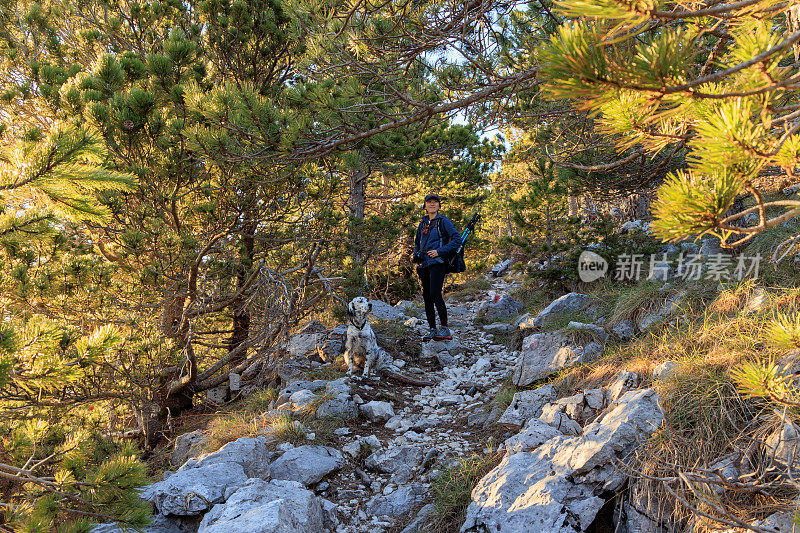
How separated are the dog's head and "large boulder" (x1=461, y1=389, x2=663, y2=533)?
123 inches

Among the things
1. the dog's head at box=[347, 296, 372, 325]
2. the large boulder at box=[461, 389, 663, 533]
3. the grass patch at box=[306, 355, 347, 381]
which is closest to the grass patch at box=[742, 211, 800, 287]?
the large boulder at box=[461, 389, 663, 533]

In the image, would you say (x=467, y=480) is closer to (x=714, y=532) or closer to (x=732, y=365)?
(x=714, y=532)

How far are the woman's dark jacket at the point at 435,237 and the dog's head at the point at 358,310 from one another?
1.39m

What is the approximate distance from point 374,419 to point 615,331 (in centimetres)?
299

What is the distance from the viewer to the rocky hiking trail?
8.90 feet

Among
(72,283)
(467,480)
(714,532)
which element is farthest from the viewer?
(72,283)

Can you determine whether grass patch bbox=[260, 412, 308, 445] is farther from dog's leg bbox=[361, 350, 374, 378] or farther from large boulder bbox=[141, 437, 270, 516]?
dog's leg bbox=[361, 350, 374, 378]

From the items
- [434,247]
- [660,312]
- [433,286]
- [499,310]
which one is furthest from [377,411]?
[499,310]

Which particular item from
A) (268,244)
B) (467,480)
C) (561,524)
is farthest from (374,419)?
(268,244)

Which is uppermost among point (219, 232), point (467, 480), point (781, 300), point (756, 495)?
point (219, 232)

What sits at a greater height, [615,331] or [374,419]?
[615,331]

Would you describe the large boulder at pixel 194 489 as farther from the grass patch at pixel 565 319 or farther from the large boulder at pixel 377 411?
the grass patch at pixel 565 319

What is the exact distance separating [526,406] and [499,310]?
15.9 ft

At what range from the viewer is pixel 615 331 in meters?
5.09
